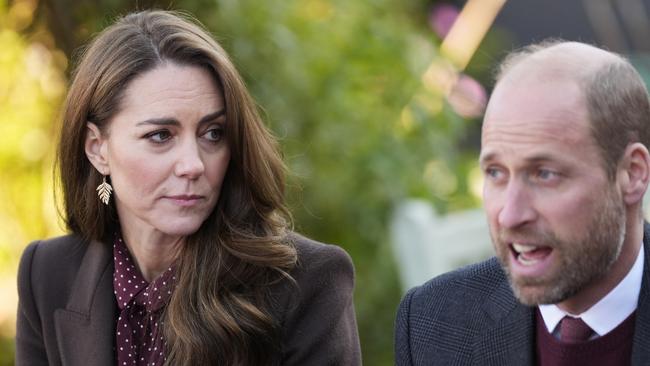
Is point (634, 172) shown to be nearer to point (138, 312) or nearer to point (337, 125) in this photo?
point (138, 312)

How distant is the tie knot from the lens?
8.64 ft

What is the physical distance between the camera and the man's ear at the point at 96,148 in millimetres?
3314

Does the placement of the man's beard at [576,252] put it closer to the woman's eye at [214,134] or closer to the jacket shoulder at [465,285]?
the jacket shoulder at [465,285]

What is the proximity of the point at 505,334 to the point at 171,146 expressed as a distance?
0.91 metres

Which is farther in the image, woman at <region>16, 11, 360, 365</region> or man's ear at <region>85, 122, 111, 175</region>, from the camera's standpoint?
man's ear at <region>85, 122, 111, 175</region>

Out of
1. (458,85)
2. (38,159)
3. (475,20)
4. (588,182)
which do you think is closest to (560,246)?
(588,182)

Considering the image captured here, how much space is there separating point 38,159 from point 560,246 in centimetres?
303

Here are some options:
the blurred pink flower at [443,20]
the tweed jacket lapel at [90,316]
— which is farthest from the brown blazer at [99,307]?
the blurred pink flower at [443,20]

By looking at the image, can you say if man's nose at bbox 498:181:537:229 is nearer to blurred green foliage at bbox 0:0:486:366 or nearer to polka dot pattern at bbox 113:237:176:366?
polka dot pattern at bbox 113:237:176:366

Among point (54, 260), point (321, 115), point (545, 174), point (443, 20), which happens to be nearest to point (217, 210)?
point (54, 260)

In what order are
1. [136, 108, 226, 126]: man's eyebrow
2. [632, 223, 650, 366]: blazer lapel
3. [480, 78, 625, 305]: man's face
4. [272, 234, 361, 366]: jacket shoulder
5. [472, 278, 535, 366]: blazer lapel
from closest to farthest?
[480, 78, 625, 305]: man's face, [632, 223, 650, 366]: blazer lapel, [472, 278, 535, 366]: blazer lapel, [136, 108, 226, 126]: man's eyebrow, [272, 234, 361, 366]: jacket shoulder

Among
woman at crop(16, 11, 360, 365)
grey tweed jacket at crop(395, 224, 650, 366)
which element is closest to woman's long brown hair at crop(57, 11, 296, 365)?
woman at crop(16, 11, 360, 365)

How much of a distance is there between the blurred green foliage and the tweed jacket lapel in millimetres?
1210

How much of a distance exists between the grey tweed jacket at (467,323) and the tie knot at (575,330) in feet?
0.42
